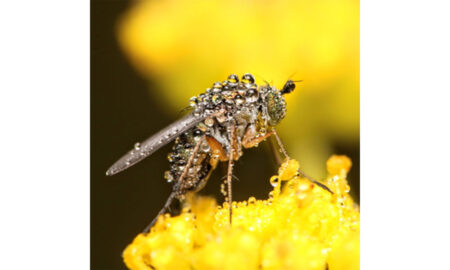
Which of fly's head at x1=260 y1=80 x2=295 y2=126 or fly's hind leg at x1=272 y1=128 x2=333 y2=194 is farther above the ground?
fly's head at x1=260 y1=80 x2=295 y2=126

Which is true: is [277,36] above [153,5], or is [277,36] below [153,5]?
below

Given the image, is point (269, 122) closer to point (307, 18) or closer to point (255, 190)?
point (255, 190)

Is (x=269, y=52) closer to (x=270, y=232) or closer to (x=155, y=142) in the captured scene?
(x=155, y=142)

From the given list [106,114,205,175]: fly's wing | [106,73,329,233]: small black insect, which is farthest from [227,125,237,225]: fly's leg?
[106,114,205,175]: fly's wing

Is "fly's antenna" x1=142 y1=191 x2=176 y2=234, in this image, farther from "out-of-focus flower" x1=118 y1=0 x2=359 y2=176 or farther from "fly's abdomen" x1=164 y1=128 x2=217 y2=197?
"out-of-focus flower" x1=118 y1=0 x2=359 y2=176

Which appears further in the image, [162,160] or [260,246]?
[162,160]

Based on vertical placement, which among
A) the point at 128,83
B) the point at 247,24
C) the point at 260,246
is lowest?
the point at 260,246

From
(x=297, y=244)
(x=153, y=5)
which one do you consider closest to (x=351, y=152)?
(x=297, y=244)
